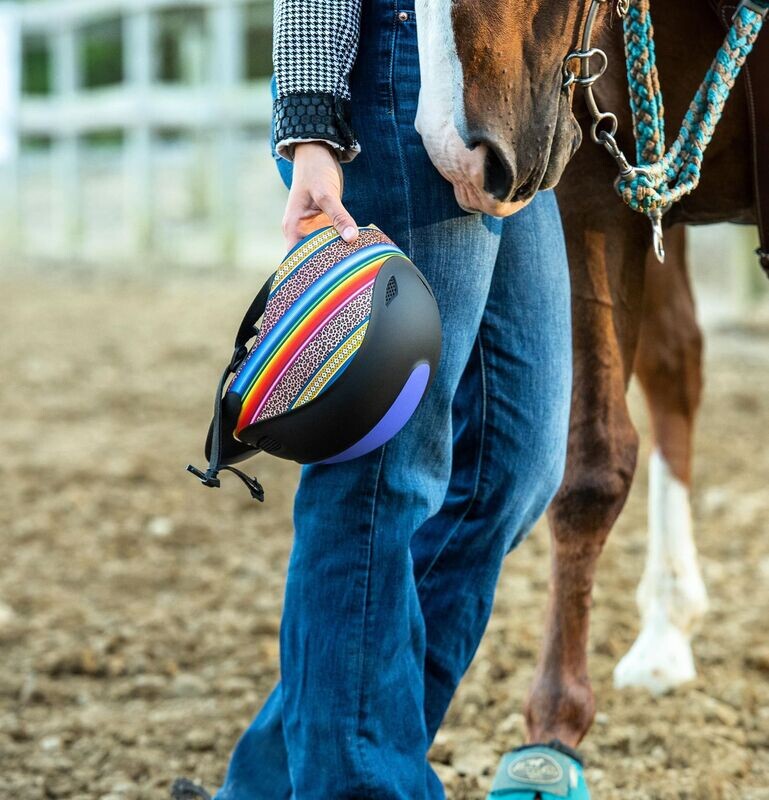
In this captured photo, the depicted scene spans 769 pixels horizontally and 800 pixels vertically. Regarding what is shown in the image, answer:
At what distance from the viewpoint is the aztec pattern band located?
47.7 inches

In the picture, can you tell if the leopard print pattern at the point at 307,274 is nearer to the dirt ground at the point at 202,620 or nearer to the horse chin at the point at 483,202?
the horse chin at the point at 483,202

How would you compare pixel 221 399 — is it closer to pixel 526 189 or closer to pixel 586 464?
pixel 526 189

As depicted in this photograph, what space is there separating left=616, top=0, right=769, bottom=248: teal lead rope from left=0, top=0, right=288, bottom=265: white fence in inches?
332

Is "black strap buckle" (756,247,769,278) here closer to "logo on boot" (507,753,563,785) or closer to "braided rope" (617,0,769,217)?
"braided rope" (617,0,769,217)

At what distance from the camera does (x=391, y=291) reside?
122cm

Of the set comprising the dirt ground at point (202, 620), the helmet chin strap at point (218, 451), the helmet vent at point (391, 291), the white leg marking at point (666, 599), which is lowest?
the dirt ground at point (202, 620)

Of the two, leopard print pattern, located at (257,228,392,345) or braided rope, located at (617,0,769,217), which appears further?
braided rope, located at (617,0,769,217)

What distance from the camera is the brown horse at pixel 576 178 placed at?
1.20 meters

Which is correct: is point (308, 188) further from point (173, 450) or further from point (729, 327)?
point (729, 327)

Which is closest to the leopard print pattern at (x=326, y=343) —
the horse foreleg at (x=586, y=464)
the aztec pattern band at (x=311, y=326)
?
the aztec pattern band at (x=311, y=326)

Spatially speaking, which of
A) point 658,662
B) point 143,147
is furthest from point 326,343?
point 143,147

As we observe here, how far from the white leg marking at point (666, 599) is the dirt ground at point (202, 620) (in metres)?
0.04

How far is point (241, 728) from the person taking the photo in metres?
2.11

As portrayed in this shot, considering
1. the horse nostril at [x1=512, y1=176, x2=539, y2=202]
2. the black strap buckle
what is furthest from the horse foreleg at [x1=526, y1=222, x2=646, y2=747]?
the horse nostril at [x1=512, y1=176, x2=539, y2=202]
